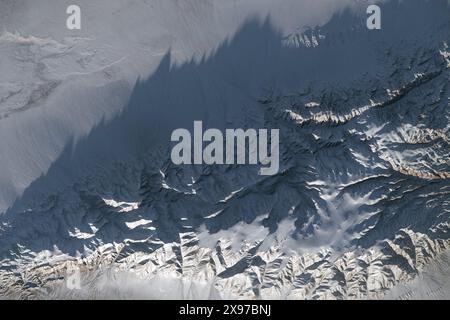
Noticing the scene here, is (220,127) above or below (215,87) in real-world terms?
below

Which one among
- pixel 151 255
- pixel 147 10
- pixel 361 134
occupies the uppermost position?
pixel 147 10

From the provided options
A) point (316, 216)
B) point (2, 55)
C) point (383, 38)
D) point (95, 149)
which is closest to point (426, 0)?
point (383, 38)

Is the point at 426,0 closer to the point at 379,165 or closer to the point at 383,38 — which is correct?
the point at 383,38

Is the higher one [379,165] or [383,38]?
[383,38]

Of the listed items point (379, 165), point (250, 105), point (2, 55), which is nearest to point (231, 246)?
point (250, 105)

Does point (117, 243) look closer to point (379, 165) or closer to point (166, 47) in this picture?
point (166, 47)
